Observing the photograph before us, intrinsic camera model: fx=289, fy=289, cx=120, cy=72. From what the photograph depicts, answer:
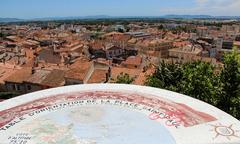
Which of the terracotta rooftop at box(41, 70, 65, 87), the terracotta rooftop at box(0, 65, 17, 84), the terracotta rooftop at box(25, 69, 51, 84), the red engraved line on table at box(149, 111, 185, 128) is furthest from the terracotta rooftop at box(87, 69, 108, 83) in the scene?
the red engraved line on table at box(149, 111, 185, 128)

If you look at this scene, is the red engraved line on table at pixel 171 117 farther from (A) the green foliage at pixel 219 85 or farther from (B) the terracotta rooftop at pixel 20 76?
(B) the terracotta rooftop at pixel 20 76

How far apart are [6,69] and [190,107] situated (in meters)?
43.7

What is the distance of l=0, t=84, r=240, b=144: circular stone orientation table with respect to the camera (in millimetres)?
9766

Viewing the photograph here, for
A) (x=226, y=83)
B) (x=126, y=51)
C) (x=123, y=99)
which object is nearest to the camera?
(x=123, y=99)

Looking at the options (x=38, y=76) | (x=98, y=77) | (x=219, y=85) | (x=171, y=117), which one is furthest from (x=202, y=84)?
(x=38, y=76)

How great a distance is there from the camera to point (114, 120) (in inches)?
439

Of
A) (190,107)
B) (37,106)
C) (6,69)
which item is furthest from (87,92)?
(6,69)

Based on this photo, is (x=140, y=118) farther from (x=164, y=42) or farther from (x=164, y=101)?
(x=164, y=42)

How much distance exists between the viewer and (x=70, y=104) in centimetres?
1274

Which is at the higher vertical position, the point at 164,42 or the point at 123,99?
the point at 123,99

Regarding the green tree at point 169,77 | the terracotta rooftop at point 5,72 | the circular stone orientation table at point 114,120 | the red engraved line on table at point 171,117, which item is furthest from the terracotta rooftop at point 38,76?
the red engraved line on table at point 171,117

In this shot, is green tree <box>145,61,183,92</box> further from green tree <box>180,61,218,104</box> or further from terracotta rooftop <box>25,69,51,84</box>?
terracotta rooftop <box>25,69,51,84</box>

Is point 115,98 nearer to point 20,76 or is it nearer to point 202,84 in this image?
point 202,84

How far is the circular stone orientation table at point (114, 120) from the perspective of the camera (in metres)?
9.77
